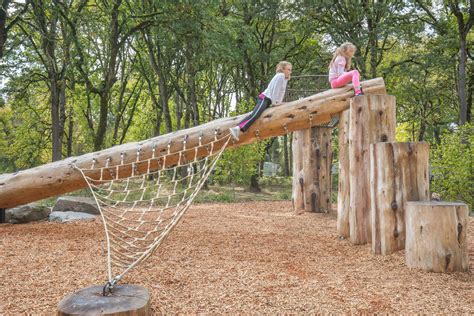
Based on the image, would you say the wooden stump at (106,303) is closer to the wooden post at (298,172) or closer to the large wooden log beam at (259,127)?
the large wooden log beam at (259,127)

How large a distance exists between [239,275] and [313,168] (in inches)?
182

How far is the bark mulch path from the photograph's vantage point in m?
3.21

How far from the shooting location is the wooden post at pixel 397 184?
457 centimetres

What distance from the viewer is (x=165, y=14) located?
35.4 ft

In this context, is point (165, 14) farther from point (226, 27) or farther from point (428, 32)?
point (428, 32)

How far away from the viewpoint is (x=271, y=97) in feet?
19.0

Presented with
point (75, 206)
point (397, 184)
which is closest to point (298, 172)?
point (397, 184)

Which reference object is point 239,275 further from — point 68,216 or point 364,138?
point 68,216

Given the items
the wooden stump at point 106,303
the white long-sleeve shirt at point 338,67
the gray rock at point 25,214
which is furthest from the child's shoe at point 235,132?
the gray rock at point 25,214

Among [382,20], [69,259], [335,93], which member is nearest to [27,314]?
[69,259]

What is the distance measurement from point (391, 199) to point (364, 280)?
1.15 metres

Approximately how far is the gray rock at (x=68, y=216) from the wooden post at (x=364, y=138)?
487cm

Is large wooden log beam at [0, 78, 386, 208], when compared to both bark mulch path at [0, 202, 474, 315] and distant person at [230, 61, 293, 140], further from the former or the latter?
bark mulch path at [0, 202, 474, 315]

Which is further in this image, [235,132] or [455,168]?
[455,168]
